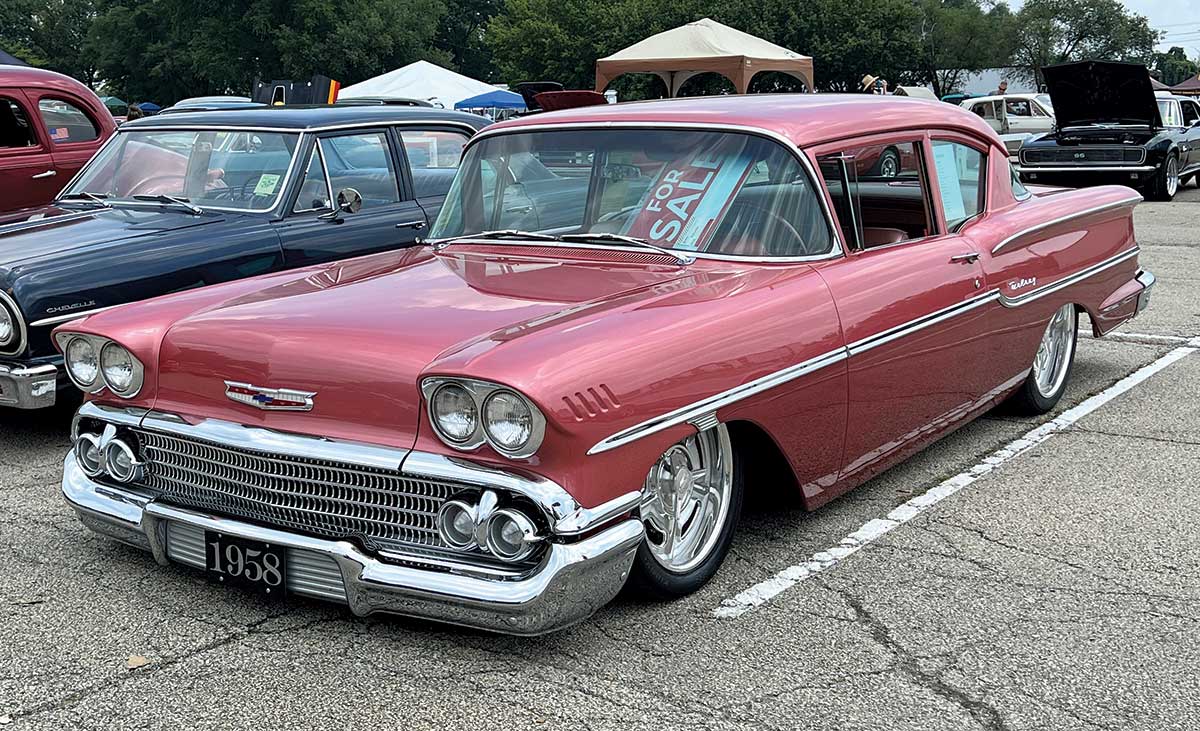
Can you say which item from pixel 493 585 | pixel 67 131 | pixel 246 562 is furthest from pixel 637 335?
pixel 67 131

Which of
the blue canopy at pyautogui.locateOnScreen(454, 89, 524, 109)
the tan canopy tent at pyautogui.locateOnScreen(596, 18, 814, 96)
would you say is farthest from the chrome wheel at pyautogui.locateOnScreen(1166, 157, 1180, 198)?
the blue canopy at pyautogui.locateOnScreen(454, 89, 524, 109)

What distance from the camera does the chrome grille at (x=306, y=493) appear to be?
3299mm

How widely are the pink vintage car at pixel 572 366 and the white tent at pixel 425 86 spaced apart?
24.8m

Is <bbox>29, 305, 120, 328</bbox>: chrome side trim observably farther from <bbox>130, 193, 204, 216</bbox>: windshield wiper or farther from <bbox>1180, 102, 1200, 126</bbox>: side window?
<bbox>1180, 102, 1200, 126</bbox>: side window

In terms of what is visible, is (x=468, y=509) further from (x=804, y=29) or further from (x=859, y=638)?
(x=804, y=29)

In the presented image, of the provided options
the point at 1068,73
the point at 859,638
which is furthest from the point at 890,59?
the point at 859,638

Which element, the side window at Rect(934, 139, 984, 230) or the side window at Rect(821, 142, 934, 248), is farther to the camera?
the side window at Rect(934, 139, 984, 230)

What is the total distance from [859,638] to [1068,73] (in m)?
14.2

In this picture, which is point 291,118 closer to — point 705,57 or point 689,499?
point 689,499

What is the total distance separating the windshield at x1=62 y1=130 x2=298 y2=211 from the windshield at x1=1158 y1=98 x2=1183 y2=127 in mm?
14765

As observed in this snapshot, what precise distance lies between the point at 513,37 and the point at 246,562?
50.0m

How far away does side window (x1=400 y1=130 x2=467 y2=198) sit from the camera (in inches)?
286

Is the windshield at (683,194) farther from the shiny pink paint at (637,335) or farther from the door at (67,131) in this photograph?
the door at (67,131)

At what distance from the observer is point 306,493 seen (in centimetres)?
344
